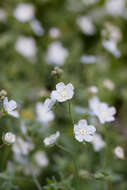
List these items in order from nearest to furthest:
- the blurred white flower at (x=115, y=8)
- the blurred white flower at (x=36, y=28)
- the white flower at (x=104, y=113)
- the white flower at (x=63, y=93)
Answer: the white flower at (x=63, y=93)
the white flower at (x=104, y=113)
the blurred white flower at (x=36, y=28)
the blurred white flower at (x=115, y=8)

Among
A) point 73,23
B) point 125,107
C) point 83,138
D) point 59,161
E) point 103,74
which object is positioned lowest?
point 83,138

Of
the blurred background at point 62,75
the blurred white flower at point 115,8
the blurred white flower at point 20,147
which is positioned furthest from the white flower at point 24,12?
the blurred white flower at point 20,147

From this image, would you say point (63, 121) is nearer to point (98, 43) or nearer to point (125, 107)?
point (125, 107)

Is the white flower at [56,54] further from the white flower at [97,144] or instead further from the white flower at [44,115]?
the white flower at [97,144]

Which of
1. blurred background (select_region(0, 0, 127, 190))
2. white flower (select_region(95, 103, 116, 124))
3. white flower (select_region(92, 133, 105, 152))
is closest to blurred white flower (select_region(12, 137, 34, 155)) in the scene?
blurred background (select_region(0, 0, 127, 190))

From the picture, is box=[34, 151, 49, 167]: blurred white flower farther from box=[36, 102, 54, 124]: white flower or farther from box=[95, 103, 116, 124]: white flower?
box=[95, 103, 116, 124]: white flower

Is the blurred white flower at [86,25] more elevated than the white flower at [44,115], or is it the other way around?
the blurred white flower at [86,25]

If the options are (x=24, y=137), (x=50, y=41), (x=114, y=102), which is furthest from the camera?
(x=50, y=41)

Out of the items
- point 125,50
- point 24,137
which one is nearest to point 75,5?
point 125,50
